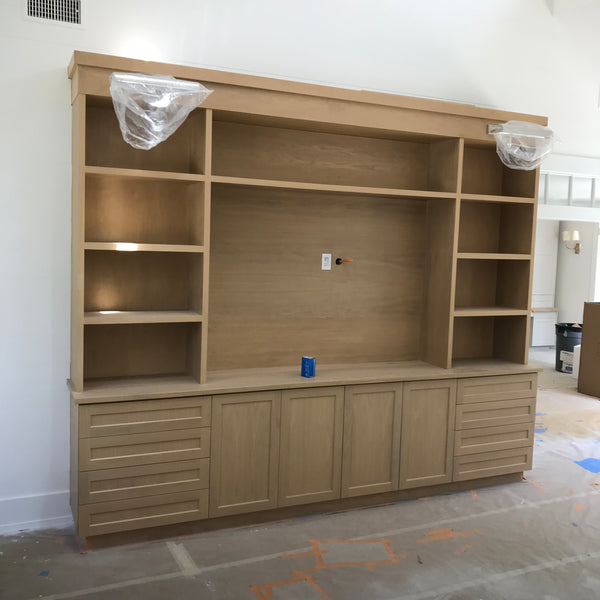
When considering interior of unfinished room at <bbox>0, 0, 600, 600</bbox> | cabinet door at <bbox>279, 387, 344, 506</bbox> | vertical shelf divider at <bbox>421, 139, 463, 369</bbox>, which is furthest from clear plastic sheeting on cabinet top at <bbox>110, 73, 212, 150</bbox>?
vertical shelf divider at <bbox>421, 139, 463, 369</bbox>

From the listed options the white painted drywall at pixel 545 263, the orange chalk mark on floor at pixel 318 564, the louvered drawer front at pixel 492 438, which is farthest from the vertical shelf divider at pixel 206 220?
the white painted drywall at pixel 545 263

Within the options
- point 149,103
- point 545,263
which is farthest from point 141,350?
point 545,263

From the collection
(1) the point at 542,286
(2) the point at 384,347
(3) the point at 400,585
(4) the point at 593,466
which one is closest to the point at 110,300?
(2) the point at 384,347

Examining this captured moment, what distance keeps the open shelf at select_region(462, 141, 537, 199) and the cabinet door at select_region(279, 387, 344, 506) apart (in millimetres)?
1825

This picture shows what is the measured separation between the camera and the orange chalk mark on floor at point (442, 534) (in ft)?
11.3

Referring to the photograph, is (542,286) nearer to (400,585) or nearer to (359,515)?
(359,515)

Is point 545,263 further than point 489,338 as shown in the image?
Yes

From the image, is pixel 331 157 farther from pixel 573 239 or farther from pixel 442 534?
pixel 573 239

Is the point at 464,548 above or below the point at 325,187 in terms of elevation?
below

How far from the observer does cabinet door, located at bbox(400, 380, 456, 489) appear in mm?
3881

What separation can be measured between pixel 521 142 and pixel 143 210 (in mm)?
2361

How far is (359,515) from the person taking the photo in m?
3.72

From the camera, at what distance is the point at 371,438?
3.78 m

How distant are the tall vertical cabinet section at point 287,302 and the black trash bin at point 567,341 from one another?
378 cm
